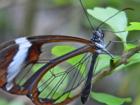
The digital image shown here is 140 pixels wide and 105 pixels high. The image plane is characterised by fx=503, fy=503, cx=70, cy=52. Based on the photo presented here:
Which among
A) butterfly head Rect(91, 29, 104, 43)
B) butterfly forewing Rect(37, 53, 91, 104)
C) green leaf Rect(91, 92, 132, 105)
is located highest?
butterfly head Rect(91, 29, 104, 43)

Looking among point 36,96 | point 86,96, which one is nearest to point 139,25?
point 86,96

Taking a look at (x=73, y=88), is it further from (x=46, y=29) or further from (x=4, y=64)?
(x=46, y=29)

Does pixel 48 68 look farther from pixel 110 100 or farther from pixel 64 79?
pixel 110 100

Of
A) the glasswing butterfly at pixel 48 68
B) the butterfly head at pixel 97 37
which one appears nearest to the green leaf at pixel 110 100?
the glasswing butterfly at pixel 48 68

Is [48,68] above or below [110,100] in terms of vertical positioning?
above

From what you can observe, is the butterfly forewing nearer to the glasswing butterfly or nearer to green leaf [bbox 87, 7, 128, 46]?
the glasswing butterfly

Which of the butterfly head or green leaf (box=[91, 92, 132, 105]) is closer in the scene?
green leaf (box=[91, 92, 132, 105])

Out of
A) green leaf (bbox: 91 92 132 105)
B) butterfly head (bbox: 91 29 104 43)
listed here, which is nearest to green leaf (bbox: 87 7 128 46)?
butterfly head (bbox: 91 29 104 43)

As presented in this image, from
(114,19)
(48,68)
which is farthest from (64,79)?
(114,19)
